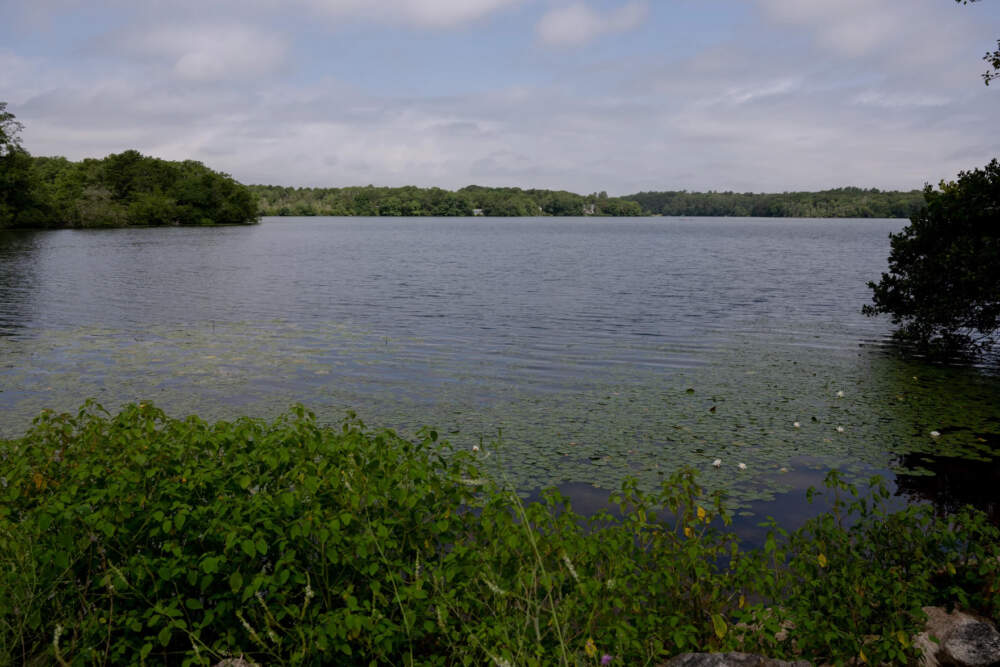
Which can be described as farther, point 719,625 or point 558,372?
point 558,372

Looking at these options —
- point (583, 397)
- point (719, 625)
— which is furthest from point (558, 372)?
point (719, 625)

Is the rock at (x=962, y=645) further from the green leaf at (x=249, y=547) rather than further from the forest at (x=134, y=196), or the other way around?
the forest at (x=134, y=196)

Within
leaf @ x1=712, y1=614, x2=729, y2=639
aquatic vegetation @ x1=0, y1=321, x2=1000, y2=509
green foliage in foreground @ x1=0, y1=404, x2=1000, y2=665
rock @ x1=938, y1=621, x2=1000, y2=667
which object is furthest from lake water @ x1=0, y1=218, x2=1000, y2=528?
rock @ x1=938, y1=621, x2=1000, y2=667

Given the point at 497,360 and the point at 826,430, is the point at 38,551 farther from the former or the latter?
the point at 497,360

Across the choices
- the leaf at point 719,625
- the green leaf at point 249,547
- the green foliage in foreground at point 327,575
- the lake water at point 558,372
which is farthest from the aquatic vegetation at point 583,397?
the green leaf at point 249,547

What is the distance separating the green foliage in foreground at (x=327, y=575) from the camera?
4570 mm

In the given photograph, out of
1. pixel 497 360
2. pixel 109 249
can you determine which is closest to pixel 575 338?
pixel 497 360

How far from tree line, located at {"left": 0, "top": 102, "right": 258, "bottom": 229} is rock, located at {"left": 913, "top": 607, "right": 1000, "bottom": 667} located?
108m

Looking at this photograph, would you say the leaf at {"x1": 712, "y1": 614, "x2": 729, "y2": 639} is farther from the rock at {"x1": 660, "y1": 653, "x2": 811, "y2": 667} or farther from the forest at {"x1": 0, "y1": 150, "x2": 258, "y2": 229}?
the forest at {"x1": 0, "y1": 150, "x2": 258, "y2": 229}

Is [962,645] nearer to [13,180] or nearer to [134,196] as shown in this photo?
[13,180]

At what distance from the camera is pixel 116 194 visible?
4879 inches

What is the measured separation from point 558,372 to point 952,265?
10.6 meters

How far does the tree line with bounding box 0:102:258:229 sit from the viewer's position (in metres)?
93.3

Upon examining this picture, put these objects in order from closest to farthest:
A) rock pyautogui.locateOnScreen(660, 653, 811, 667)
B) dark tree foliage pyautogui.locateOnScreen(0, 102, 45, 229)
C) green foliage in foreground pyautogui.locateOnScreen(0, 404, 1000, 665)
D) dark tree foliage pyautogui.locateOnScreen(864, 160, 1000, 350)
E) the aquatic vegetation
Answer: green foliage in foreground pyautogui.locateOnScreen(0, 404, 1000, 665), rock pyautogui.locateOnScreen(660, 653, 811, 667), the aquatic vegetation, dark tree foliage pyautogui.locateOnScreen(864, 160, 1000, 350), dark tree foliage pyautogui.locateOnScreen(0, 102, 45, 229)
